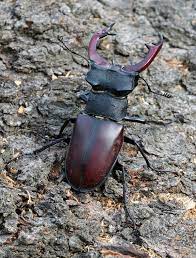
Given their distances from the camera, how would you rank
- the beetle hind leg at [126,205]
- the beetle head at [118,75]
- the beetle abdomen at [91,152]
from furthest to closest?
the beetle head at [118,75], the beetle abdomen at [91,152], the beetle hind leg at [126,205]

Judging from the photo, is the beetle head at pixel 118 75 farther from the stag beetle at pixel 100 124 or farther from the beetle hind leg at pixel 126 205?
the beetle hind leg at pixel 126 205

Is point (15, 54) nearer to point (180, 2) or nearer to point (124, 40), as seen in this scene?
point (124, 40)

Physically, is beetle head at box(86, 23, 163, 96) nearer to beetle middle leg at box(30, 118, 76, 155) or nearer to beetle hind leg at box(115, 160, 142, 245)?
beetle middle leg at box(30, 118, 76, 155)

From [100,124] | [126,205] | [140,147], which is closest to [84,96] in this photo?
[100,124]

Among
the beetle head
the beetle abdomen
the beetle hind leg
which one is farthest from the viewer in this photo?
the beetle head

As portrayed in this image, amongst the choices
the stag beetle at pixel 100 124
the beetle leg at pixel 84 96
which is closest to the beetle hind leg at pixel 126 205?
the stag beetle at pixel 100 124

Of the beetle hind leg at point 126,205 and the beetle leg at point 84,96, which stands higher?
the beetle leg at point 84,96

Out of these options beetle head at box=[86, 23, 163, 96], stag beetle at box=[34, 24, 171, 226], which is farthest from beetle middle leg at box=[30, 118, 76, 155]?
beetle head at box=[86, 23, 163, 96]
